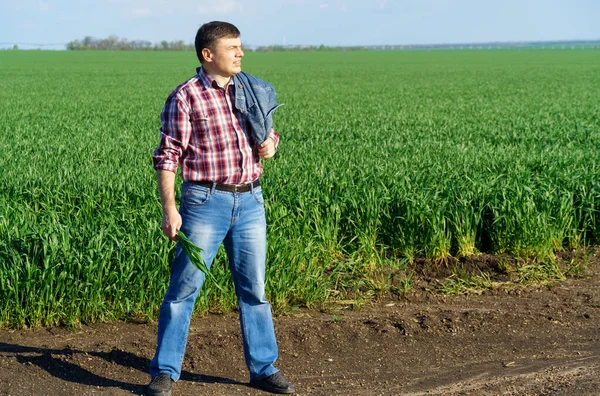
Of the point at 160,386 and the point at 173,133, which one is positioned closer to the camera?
the point at 173,133

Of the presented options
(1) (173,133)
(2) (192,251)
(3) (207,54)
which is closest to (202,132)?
(1) (173,133)

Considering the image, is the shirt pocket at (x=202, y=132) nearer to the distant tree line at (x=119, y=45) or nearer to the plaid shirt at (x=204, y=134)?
the plaid shirt at (x=204, y=134)

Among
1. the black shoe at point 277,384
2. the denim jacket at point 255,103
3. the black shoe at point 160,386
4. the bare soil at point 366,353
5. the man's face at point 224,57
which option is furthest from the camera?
the bare soil at point 366,353

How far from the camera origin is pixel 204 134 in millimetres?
4180

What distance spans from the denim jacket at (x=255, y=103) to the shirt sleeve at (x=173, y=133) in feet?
0.93

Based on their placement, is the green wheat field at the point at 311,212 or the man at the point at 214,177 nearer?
the man at the point at 214,177

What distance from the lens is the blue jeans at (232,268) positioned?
4250mm

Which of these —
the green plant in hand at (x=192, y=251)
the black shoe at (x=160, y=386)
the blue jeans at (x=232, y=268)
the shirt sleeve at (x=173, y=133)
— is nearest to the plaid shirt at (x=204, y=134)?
the shirt sleeve at (x=173, y=133)

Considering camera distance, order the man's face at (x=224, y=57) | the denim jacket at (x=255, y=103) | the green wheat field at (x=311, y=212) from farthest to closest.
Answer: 1. the green wheat field at (x=311, y=212)
2. the denim jacket at (x=255, y=103)
3. the man's face at (x=224, y=57)

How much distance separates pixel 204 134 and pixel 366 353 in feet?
6.33

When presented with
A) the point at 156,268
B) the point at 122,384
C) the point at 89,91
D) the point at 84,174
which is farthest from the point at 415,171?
the point at 89,91

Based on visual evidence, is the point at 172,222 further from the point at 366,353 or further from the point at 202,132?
the point at 366,353

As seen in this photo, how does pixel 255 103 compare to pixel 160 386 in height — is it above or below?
above

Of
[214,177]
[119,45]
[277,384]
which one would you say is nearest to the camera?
[214,177]
